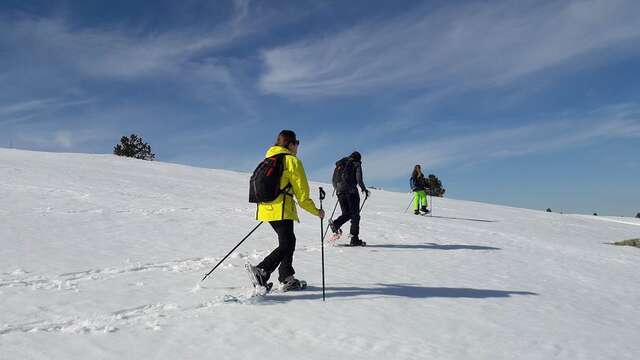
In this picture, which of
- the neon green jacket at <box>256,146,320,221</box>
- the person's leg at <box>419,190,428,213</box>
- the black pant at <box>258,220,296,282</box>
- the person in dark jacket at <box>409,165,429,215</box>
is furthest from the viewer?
the person's leg at <box>419,190,428,213</box>

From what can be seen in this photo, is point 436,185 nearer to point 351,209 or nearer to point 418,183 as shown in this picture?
point 418,183

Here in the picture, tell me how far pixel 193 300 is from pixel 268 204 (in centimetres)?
140

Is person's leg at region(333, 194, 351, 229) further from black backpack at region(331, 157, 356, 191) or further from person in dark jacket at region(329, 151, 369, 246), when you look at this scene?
black backpack at region(331, 157, 356, 191)

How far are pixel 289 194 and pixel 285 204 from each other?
14 cm

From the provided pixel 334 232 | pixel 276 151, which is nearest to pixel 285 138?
pixel 276 151

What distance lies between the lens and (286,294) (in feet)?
20.5

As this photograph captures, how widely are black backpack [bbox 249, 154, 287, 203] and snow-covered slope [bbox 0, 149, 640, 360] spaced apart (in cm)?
124

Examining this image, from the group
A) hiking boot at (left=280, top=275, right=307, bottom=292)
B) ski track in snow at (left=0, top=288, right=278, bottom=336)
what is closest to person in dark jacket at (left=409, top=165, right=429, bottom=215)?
hiking boot at (left=280, top=275, right=307, bottom=292)

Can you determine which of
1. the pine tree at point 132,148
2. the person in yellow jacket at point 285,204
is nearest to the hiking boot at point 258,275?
the person in yellow jacket at point 285,204

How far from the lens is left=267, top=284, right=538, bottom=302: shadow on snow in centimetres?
621

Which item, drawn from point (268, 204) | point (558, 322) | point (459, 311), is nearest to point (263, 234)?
point (268, 204)

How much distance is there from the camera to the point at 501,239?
13648mm

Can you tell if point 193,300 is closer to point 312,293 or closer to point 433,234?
point 312,293

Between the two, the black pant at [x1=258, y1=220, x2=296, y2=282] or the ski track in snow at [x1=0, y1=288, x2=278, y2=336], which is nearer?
the ski track in snow at [x1=0, y1=288, x2=278, y2=336]
